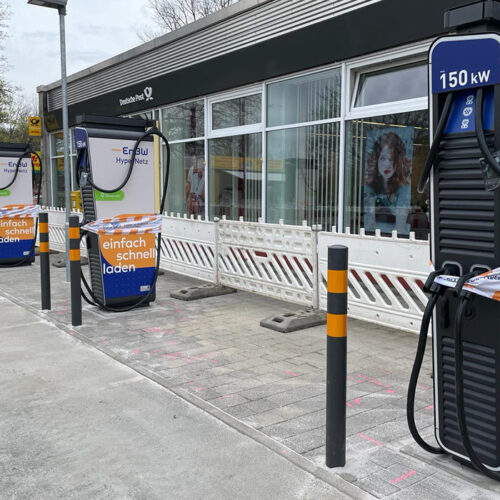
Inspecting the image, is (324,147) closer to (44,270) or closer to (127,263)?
(127,263)

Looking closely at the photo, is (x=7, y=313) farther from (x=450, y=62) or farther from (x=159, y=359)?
(x=450, y=62)

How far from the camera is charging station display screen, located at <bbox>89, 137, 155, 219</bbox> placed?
672 centimetres

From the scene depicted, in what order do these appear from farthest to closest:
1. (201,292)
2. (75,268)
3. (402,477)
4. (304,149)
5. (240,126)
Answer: (240,126) < (304,149) < (201,292) < (75,268) < (402,477)

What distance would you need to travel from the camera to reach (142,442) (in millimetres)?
3404

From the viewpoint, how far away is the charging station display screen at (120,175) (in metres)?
6.72

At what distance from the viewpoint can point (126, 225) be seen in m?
6.99

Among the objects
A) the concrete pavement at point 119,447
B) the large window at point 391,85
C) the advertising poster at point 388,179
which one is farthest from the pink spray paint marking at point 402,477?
the large window at point 391,85

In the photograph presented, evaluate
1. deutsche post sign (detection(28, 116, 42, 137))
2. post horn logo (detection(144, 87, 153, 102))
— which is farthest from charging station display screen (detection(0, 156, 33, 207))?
post horn logo (detection(144, 87, 153, 102))

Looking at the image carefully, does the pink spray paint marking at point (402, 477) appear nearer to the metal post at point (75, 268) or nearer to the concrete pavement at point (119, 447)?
the concrete pavement at point (119, 447)

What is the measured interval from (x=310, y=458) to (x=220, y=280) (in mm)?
5284

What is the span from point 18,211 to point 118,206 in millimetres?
4839

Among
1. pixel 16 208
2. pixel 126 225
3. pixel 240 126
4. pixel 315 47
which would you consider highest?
pixel 315 47

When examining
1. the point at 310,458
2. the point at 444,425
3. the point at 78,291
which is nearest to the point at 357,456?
the point at 310,458

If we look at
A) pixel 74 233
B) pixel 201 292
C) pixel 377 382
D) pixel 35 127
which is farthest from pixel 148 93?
pixel 377 382
